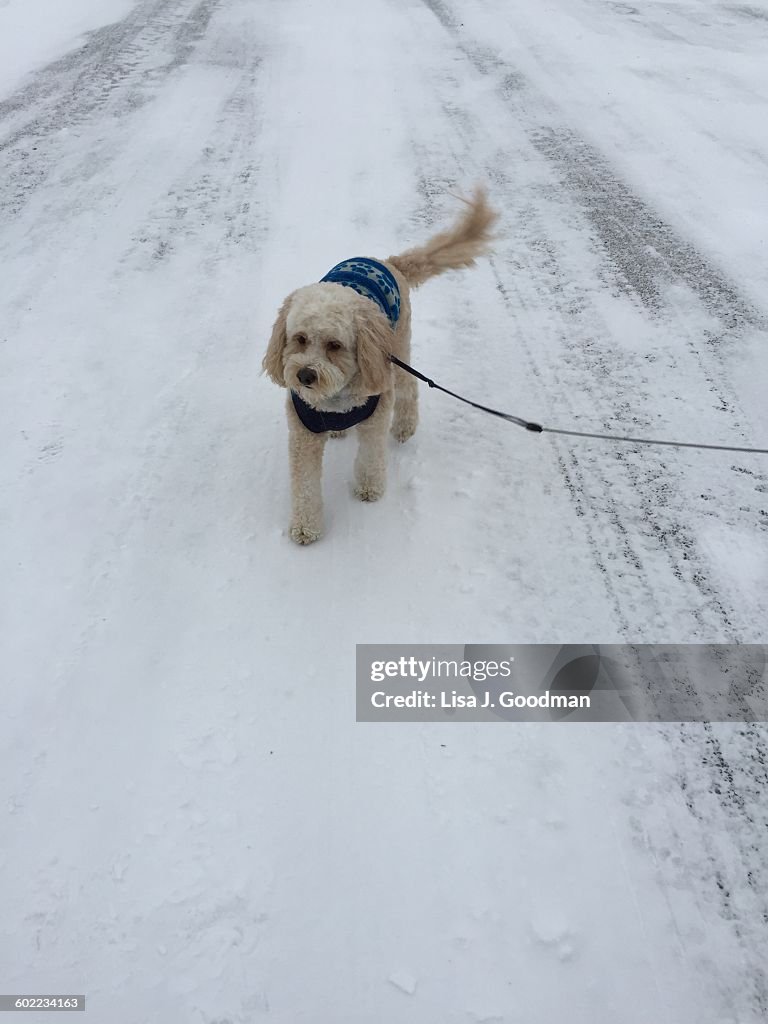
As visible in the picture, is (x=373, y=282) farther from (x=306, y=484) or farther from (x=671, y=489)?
(x=671, y=489)

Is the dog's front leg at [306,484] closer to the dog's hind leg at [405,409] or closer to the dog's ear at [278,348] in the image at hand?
the dog's ear at [278,348]

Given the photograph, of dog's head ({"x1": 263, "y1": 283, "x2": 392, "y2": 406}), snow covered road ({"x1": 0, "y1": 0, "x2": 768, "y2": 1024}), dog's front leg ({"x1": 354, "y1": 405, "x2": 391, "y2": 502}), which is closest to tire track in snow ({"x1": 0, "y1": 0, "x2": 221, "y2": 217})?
snow covered road ({"x1": 0, "y1": 0, "x2": 768, "y2": 1024})

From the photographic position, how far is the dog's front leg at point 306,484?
11.4ft

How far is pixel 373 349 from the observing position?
3154 millimetres

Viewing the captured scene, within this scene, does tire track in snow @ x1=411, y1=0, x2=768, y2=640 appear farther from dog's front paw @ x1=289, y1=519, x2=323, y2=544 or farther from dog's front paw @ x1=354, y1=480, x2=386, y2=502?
dog's front paw @ x1=289, y1=519, x2=323, y2=544

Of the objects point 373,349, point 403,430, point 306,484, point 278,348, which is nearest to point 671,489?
point 403,430

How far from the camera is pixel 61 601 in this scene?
11.1 ft

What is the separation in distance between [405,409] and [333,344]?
3.72 ft

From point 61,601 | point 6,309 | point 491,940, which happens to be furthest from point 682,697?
point 6,309

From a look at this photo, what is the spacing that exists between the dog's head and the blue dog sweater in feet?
0.63

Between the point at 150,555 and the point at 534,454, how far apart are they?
2341 mm

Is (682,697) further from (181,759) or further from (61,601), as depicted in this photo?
(61,601)

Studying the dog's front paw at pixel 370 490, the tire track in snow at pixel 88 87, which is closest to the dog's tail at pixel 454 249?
the dog's front paw at pixel 370 490

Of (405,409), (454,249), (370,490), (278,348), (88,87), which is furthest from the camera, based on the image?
(88,87)
